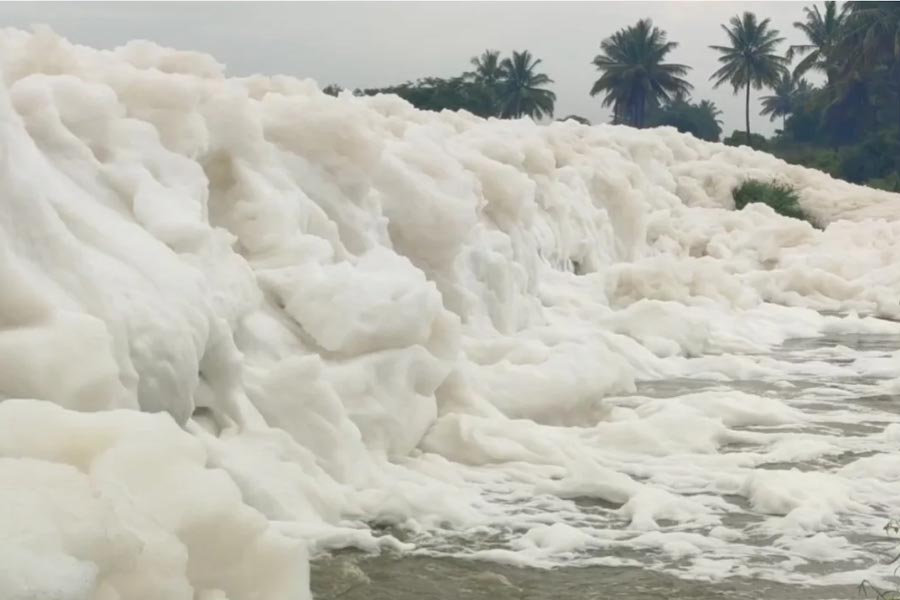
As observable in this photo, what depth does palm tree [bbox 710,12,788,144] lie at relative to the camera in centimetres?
4362

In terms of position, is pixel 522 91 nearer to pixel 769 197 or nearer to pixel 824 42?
pixel 824 42

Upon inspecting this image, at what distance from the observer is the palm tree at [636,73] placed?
44469 millimetres

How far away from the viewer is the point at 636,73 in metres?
44.3

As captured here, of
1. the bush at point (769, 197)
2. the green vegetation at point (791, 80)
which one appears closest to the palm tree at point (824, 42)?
the green vegetation at point (791, 80)

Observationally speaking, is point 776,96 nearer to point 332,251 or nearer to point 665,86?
point 665,86

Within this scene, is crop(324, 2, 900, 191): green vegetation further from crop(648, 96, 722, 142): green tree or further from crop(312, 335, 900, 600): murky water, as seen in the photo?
crop(312, 335, 900, 600): murky water

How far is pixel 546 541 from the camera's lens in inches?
151

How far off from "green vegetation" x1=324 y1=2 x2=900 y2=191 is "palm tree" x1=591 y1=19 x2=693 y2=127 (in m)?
0.04

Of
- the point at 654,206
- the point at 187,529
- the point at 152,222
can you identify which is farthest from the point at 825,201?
the point at 187,529

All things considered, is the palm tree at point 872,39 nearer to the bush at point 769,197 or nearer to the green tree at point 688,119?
the green tree at point 688,119

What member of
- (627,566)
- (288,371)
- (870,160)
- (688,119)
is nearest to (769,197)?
(288,371)

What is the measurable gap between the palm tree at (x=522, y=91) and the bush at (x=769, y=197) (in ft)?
92.2

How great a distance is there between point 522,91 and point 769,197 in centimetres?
2946

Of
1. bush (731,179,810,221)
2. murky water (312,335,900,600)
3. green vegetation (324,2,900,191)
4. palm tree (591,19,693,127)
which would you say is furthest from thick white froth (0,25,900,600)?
palm tree (591,19,693,127)
